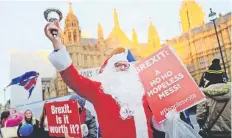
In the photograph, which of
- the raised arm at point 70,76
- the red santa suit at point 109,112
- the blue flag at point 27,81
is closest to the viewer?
Answer: the raised arm at point 70,76

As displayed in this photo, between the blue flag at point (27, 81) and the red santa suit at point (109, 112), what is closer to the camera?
the red santa suit at point (109, 112)

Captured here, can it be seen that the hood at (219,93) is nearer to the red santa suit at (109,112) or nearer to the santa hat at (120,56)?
the red santa suit at (109,112)

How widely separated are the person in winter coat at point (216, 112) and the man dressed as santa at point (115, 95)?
2.28 ft

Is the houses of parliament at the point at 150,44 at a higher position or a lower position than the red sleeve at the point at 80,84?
higher

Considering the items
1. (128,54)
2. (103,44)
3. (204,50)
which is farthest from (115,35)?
(128,54)

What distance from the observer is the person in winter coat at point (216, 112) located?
9.30 ft

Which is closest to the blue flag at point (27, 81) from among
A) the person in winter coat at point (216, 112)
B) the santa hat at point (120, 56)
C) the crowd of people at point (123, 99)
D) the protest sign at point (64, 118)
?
the protest sign at point (64, 118)

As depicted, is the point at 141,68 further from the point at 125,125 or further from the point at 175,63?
the point at 125,125

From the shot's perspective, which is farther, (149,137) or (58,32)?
(149,137)

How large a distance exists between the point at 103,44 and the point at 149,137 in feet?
106

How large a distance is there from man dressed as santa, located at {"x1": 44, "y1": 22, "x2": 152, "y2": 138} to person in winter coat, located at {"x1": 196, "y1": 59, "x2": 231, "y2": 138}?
70 cm

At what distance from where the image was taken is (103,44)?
3456 cm

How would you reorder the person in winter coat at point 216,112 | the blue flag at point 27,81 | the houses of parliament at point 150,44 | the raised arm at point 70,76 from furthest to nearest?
the houses of parliament at point 150,44
the blue flag at point 27,81
the person in winter coat at point 216,112
the raised arm at point 70,76

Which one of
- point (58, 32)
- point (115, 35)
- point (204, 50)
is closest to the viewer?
point (58, 32)
